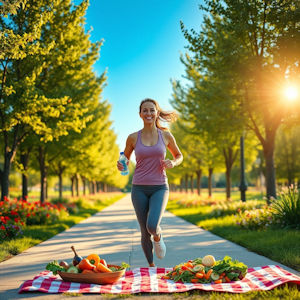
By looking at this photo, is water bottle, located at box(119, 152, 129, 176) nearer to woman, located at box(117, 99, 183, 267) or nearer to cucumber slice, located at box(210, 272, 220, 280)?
woman, located at box(117, 99, 183, 267)

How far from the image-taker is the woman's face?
16.5ft

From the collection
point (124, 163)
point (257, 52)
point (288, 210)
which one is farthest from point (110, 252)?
point (257, 52)

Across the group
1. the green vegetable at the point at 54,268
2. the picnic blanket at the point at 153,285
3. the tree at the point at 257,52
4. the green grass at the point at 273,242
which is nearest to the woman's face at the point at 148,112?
the picnic blanket at the point at 153,285

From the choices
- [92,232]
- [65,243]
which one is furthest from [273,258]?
[92,232]

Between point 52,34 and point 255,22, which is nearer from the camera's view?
point 255,22

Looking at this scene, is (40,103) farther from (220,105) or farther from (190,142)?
(190,142)

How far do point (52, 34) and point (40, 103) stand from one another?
3.65 metres

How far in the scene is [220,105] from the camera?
478 inches

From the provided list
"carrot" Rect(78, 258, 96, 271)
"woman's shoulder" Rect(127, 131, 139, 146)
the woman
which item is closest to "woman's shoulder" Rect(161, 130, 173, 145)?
the woman

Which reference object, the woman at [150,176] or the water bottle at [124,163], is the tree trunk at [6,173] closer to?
the water bottle at [124,163]

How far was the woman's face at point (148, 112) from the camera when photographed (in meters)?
5.04

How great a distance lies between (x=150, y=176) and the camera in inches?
189

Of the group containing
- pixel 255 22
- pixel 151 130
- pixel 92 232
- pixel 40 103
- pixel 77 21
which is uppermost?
pixel 77 21

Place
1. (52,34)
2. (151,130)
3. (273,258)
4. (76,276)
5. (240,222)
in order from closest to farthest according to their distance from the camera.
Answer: (76,276) < (151,130) < (273,258) < (240,222) < (52,34)
